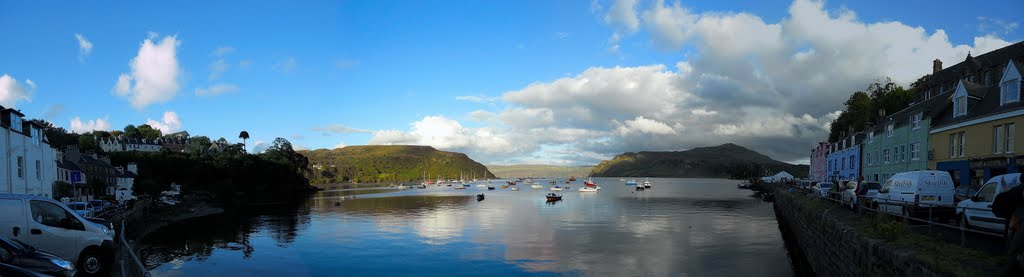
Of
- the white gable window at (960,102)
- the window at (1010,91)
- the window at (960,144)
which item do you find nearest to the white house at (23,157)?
the window at (1010,91)

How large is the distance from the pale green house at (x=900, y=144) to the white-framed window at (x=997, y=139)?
9468 millimetres

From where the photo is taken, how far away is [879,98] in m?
86.2

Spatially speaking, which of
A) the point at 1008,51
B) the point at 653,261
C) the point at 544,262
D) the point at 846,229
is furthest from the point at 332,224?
the point at 1008,51

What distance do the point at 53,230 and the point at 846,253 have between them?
23.4m

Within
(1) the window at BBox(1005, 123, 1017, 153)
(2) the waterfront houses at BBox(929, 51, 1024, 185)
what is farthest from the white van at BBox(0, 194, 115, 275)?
(1) the window at BBox(1005, 123, 1017, 153)

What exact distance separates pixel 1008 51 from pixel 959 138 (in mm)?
30657

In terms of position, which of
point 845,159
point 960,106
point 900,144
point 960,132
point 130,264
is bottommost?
point 130,264

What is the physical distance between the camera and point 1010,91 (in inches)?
1221

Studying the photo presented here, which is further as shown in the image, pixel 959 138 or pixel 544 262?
pixel 959 138

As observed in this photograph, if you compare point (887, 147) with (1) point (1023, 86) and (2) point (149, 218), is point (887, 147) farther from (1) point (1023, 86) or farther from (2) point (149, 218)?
(2) point (149, 218)

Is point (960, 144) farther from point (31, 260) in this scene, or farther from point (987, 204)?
point (31, 260)

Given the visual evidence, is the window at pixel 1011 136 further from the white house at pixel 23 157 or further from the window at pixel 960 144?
the white house at pixel 23 157

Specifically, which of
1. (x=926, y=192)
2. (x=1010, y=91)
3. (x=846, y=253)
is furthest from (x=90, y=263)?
(x=1010, y=91)

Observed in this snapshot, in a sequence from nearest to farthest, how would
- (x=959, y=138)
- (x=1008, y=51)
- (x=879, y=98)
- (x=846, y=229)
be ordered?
(x=846, y=229)
(x=959, y=138)
(x=1008, y=51)
(x=879, y=98)
